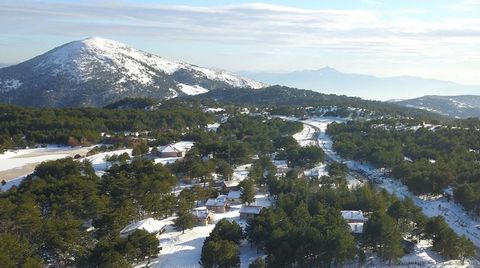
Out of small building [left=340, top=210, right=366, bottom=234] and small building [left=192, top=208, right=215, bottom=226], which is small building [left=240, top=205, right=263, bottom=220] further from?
small building [left=340, top=210, right=366, bottom=234]

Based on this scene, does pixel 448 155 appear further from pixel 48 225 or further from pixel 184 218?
pixel 48 225

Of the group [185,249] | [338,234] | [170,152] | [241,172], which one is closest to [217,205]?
[185,249]

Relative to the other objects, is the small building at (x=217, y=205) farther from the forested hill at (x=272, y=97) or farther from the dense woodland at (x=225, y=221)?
the forested hill at (x=272, y=97)

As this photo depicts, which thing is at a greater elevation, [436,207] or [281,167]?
[281,167]

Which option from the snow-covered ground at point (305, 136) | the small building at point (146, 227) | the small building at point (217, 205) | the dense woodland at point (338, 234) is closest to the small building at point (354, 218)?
the dense woodland at point (338, 234)

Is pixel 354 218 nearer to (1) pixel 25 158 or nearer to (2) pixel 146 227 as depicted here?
(2) pixel 146 227

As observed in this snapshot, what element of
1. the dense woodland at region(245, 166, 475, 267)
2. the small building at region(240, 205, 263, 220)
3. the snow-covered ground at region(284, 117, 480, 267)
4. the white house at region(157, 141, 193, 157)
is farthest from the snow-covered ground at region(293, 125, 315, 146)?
the dense woodland at region(245, 166, 475, 267)
